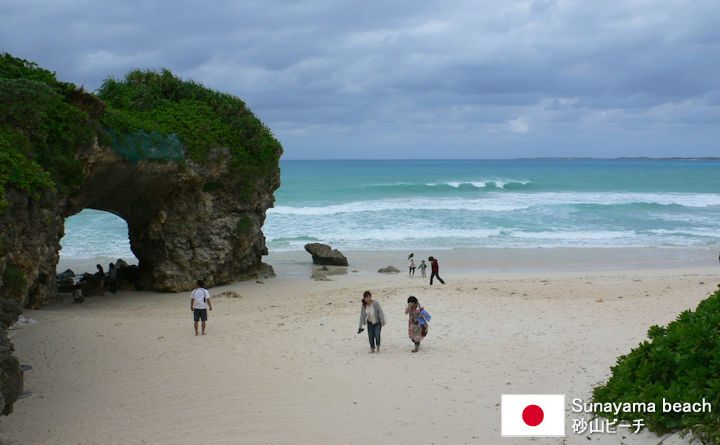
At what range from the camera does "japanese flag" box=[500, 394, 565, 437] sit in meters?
7.02

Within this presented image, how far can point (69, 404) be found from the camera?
9.23 m

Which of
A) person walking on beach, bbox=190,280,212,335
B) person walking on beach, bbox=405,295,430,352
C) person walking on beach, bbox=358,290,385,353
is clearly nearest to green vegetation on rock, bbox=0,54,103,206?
person walking on beach, bbox=190,280,212,335

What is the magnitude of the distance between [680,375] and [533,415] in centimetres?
219

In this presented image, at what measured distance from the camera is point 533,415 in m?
7.64

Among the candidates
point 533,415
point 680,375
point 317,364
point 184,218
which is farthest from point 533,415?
point 184,218

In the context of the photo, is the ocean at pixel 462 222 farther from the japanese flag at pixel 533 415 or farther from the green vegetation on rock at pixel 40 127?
the japanese flag at pixel 533 415

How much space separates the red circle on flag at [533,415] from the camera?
7359mm

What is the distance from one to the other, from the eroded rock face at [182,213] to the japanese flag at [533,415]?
13.3 meters

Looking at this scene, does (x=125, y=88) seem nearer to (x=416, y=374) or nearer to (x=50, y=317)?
(x=50, y=317)

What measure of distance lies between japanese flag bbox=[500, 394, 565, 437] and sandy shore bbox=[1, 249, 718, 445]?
7.0 inches

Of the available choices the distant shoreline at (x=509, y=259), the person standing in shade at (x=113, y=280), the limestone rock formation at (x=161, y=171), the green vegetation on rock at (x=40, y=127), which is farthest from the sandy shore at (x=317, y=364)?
the distant shoreline at (x=509, y=259)

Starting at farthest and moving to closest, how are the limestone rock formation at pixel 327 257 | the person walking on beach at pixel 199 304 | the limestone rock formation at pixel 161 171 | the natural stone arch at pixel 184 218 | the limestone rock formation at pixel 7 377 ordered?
the limestone rock formation at pixel 327 257
the natural stone arch at pixel 184 218
the limestone rock formation at pixel 161 171
the person walking on beach at pixel 199 304
the limestone rock formation at pixel 7 377

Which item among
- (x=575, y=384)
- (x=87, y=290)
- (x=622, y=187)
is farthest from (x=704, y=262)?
(x=622, y=187)

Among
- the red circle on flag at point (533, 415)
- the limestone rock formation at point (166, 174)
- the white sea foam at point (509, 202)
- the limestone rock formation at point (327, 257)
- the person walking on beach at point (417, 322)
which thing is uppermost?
the white sea foam at point (509, 202)
